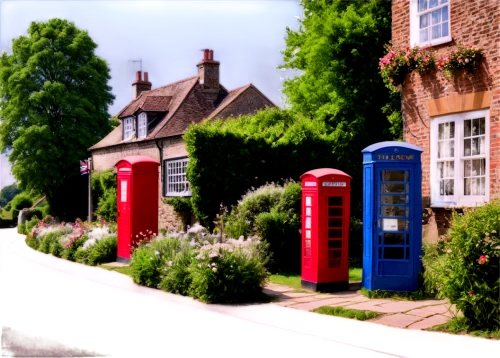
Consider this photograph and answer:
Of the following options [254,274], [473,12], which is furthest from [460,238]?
[473,12]

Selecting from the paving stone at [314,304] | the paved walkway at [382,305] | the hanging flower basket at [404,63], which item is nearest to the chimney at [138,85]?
the hanging flower basket at [404,63]

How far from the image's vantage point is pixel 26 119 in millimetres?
33562

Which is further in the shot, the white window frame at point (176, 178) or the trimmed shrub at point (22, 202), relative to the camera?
the trimmed shrub at point (22, 202)

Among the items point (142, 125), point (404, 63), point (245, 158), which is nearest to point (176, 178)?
point (142, 125)

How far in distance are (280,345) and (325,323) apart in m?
1.43

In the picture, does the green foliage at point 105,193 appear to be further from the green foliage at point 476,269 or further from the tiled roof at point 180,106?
the green foliage at point 476,269

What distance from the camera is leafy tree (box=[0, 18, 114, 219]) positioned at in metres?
32.8

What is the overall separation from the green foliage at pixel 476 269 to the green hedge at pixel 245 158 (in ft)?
29.5

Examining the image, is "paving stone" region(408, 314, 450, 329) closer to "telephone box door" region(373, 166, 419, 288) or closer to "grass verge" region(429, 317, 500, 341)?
"grass verge" region(429, 317, 500, 341)

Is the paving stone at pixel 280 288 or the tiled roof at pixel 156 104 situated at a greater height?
the tiled roof at pixel 156 104

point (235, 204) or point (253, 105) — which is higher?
point (253, 105)

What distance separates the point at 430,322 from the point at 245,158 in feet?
33.3

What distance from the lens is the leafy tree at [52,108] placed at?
32.8 meters

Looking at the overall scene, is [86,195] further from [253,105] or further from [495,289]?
[495,289]
